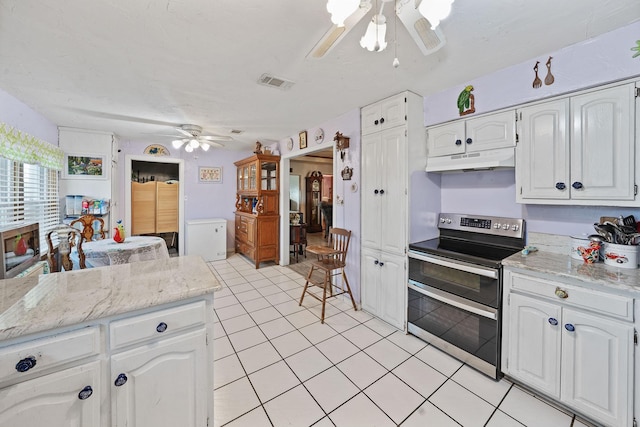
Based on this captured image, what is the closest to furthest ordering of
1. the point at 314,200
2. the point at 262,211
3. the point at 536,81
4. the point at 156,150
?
the point at 536,81 < the point at 262,211 < the point at 156,150 < the point at 314,200

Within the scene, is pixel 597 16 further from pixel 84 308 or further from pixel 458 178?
pixel 84 308

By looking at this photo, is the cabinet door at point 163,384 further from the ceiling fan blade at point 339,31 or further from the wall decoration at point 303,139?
the wall decoration at point 303,139

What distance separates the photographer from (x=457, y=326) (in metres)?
2.00

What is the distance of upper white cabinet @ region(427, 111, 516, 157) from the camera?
202 centimetres

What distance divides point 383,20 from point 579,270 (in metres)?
1.80

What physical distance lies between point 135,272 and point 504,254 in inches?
A: 101

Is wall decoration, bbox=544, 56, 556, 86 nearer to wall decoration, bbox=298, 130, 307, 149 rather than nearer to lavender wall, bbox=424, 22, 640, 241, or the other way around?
lavender wall, bbox=424, 22, 640, 241

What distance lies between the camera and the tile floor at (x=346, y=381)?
59.2 inches

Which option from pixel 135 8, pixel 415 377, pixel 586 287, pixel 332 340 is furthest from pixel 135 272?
pixel 586 287

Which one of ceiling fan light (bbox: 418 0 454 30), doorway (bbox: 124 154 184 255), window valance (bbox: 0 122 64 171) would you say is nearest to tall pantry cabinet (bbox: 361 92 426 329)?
ceiling fan light (bbox: 418 0 454 30)

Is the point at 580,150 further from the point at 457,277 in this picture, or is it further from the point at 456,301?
the point at 456,301

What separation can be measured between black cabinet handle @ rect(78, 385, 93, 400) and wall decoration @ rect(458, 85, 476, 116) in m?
2.96

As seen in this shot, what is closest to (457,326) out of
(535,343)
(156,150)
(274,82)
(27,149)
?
(535,343)

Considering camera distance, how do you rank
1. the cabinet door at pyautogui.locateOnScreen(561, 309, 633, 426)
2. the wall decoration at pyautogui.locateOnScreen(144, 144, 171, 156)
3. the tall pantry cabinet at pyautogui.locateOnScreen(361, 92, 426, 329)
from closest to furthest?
the cabinet door at pyautogui.locateOnScreen(561, 309, 633, 426) < the tall pantry cabinet at pyautogui.locateOnScreen(361, 92, 426, 329) < the wall decoration at pyautogui.locateOnScreen(144, 144, 171, 156)
